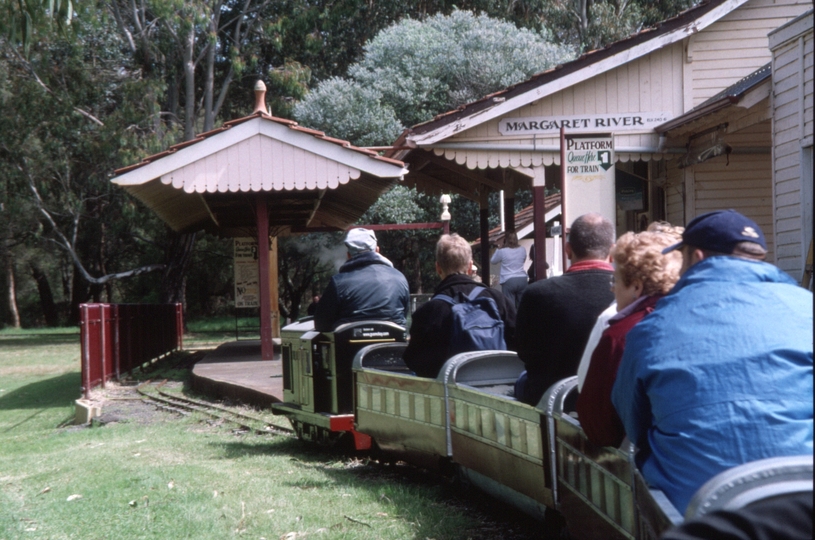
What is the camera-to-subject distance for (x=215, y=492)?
5.90 metres

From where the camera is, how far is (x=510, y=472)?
4680 mm

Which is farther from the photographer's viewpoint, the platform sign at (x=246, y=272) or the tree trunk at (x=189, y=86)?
the tree trunk at (x=189, y=86)

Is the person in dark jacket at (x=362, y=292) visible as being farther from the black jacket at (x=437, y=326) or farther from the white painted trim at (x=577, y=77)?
the white painted trim at (x=577, y=77)

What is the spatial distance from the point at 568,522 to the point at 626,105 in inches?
409

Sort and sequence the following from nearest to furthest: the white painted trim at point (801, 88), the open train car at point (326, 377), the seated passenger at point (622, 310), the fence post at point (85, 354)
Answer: the seated passenger at point (622, 310) < the open train car at point (326, 377) < the white painted trim at point (801, 88) < the fence post at point (85, 354)

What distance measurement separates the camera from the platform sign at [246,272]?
18.6 m

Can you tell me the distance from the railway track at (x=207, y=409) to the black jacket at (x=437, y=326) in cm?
302

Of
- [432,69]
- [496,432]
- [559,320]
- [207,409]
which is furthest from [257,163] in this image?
[432,69]

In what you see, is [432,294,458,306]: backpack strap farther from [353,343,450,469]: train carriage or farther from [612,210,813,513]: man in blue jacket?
[612,210,813,513]: man in blue jacket

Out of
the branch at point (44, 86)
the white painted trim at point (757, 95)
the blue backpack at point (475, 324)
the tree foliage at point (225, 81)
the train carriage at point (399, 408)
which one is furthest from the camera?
the branch at point (44, 86)

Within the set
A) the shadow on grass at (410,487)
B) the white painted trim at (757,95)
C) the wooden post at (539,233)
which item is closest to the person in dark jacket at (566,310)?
the shadow on grass at (410,487)

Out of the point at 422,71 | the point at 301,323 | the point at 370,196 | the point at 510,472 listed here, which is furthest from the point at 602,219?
the point at 422,71

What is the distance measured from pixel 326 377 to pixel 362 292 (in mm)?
748

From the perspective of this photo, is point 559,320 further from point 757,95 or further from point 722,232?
point 757,95
